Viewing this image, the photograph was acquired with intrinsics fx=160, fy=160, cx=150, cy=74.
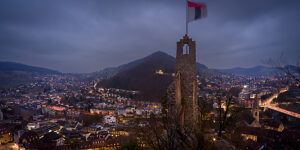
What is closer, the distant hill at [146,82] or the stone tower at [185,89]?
the stone tower at [185,89]

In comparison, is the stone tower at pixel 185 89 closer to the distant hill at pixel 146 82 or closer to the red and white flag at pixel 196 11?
the red and white flag at pixel 196 11

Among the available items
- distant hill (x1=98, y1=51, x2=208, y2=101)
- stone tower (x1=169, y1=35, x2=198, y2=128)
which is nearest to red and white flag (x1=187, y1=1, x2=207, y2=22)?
stone tower (x1=169, y1=35, x2=198, y2=128)

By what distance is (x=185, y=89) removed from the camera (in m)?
12.2

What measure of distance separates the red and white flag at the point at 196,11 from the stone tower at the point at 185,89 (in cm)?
165

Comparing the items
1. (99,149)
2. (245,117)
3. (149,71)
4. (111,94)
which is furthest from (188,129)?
(149,71)

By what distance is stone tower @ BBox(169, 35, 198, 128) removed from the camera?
1140 centimetres

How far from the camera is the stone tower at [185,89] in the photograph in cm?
1140

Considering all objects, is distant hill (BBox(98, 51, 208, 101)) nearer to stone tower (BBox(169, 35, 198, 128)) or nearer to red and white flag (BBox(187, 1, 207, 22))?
stone tower (BBox(169, 35, 198, 128))

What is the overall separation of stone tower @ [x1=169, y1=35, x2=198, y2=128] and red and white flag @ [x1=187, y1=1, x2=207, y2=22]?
1649 mm

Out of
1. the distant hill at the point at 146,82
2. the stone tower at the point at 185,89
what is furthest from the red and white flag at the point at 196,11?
the distant hill at the point at 146,82

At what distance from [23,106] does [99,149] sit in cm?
8989

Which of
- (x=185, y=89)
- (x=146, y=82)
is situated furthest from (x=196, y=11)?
(x=146, y=82)

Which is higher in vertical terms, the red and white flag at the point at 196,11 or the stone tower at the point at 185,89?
the red and white flag at the point at 196,11

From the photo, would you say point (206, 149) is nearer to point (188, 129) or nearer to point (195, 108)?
point (188, 129)
